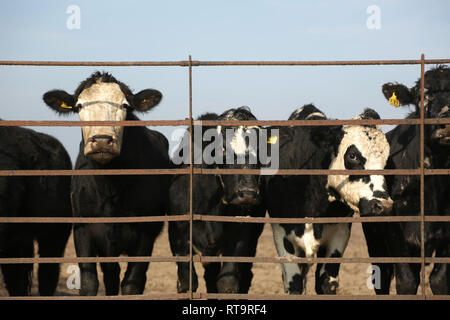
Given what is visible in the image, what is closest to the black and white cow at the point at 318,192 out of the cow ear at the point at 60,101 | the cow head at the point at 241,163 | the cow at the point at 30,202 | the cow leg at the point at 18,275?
the cow head at the point at 241,163

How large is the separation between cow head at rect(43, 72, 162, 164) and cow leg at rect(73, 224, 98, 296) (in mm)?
738

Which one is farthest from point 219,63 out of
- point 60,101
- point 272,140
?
point 60,101

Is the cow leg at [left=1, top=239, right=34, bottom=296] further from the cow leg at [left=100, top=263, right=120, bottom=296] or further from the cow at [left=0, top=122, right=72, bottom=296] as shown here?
the cow leg at [left=100, top=263, right=120, bottom=296]

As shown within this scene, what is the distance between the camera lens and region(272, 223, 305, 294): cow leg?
22.6 feet

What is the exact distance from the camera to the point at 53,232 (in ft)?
25.7

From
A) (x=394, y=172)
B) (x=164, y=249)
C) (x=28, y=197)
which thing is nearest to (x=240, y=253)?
(x=394, y=172)

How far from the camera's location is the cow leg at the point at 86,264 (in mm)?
6176

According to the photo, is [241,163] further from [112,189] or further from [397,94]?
[397,94]

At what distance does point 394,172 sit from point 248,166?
1.50m

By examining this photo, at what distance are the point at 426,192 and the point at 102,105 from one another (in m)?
3.22

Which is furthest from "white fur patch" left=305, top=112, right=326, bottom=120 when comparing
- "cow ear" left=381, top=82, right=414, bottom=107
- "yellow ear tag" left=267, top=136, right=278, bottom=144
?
"cow ear" left=381, top=82, right=414, bottom=107

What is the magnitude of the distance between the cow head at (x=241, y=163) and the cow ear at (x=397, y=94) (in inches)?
53.1

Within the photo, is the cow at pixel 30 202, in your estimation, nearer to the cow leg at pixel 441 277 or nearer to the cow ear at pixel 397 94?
the cow ear at pixel 397 94
